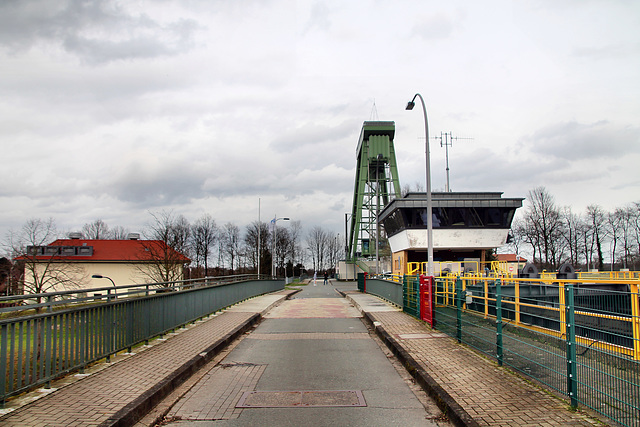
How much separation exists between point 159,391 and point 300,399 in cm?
187

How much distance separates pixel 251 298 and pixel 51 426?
71.0ft

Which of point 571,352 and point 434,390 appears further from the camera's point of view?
point 434,390

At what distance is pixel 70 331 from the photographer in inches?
272

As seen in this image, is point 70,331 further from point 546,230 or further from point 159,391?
point 546,230

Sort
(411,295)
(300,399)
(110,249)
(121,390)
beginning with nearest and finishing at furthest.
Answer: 1. (121,390)
2. (300,399)
3. (411,295)
4. (110,249)

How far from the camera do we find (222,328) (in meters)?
13.2

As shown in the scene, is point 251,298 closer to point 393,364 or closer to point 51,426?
point 393,364

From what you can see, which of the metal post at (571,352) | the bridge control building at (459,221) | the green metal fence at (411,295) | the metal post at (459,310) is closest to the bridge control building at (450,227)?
the bridge control building at (459,221)

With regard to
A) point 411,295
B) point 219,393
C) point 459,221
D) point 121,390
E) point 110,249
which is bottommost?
point 219,393

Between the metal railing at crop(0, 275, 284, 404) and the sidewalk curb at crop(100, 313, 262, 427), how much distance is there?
1244 mm

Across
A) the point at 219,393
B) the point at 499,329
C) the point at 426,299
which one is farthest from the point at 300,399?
the point at 426,299

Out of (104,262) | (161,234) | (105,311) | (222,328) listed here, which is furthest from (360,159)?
(105,311)

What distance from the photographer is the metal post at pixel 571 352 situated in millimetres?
5609

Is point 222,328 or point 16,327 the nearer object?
point 16,327
